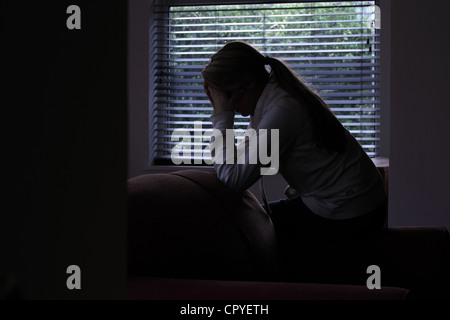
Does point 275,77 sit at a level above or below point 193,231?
above

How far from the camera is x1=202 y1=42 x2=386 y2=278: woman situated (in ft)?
5.17

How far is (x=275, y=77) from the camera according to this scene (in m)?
1.67

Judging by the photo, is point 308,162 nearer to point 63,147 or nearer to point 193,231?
point 193,231

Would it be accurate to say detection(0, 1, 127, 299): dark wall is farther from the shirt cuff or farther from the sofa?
the shirt cuff

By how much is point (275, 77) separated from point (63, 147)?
4.57 feet

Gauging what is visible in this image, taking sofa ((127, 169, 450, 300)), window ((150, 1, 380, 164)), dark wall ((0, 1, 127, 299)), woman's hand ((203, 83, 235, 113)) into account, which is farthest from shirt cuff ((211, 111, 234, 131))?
window ((150, 1, 380, 164))

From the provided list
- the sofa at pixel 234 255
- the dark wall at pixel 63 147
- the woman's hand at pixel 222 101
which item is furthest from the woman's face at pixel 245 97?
the dark wall at pixel 63 147

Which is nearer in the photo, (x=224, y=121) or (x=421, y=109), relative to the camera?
(x=224, y=121)

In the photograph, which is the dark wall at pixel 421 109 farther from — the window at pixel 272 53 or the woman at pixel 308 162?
the window at pixel 272 53

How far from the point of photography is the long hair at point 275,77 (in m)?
1.60

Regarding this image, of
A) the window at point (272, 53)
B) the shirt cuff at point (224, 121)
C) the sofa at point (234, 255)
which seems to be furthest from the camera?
the window at point (272, 53)

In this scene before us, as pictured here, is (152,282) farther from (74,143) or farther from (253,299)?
(74,143)

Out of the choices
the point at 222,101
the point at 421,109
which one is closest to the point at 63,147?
the point at 222,101

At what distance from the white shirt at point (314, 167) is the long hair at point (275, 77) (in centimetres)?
2
